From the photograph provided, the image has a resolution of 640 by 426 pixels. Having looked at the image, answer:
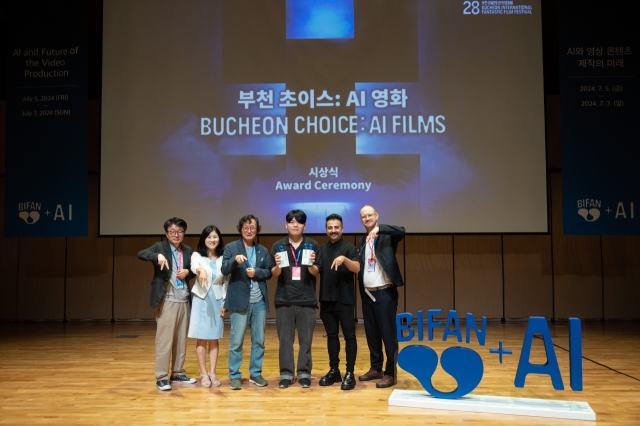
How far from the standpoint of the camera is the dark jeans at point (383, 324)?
150 inches

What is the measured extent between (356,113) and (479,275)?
10.2 feet

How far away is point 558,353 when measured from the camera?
16.4 feet

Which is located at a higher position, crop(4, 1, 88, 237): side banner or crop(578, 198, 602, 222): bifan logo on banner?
crop(4, 1, 88, 237): side banner

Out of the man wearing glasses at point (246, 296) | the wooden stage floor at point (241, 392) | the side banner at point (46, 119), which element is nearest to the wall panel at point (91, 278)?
the side banner at point (46, 119)

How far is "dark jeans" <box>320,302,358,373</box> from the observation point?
3803 millimetres

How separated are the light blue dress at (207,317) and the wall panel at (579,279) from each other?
5498mm

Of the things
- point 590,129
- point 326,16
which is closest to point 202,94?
point 326,16

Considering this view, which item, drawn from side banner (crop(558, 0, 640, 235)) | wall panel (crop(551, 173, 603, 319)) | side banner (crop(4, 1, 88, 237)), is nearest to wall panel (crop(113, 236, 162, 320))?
side banner (crop(4, 1, 88, 237))

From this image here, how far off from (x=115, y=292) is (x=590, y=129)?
673 centimetres

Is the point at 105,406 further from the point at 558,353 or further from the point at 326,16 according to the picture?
the point at 326,16

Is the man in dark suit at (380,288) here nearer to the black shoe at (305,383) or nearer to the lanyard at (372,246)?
the lanyard at (372,246)

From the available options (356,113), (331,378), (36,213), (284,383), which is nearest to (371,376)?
(331,378)

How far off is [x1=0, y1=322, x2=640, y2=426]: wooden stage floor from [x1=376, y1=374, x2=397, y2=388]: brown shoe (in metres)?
0.05

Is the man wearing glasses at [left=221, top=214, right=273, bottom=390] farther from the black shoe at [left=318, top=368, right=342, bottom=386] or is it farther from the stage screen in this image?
the stage screen
